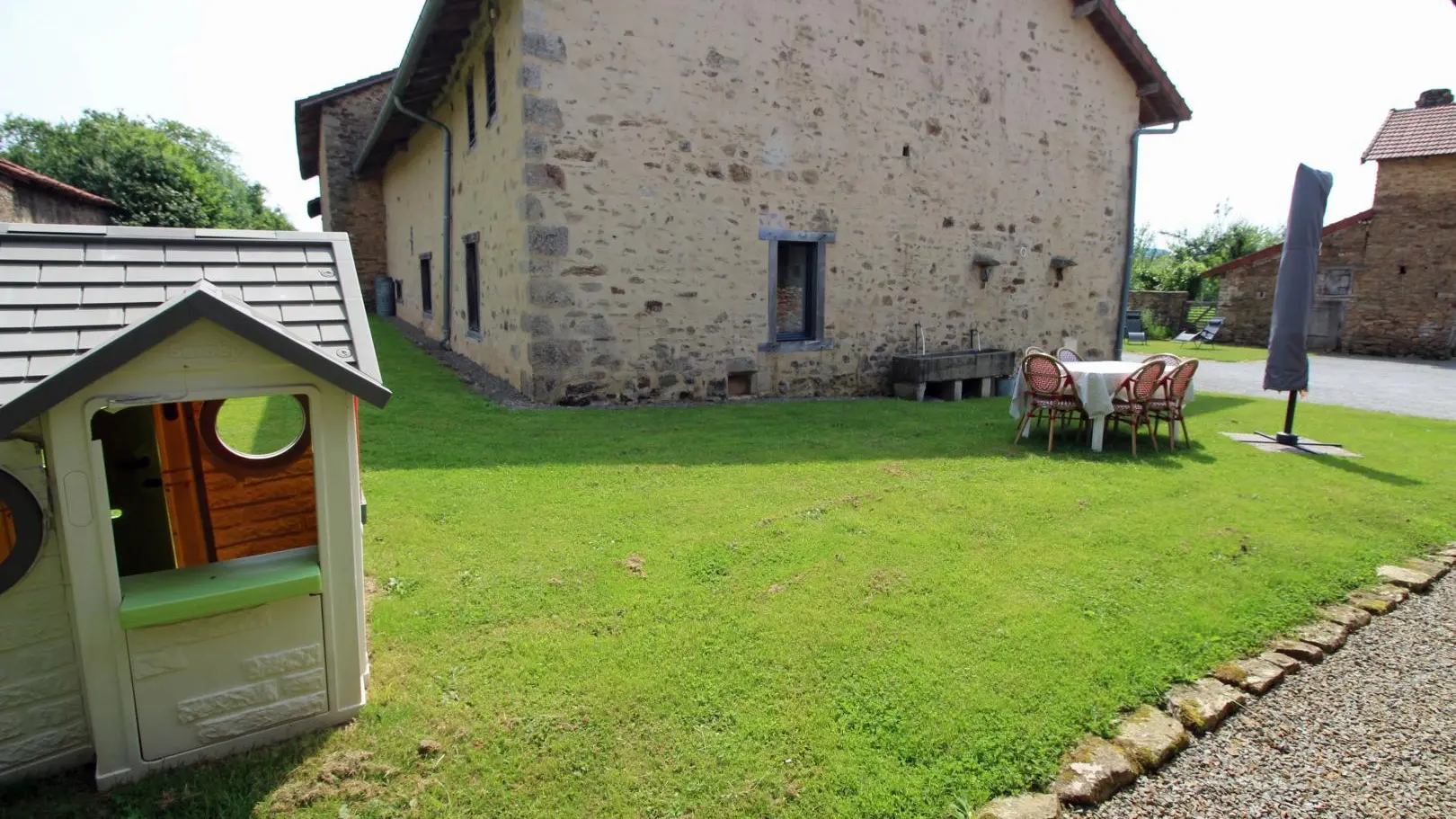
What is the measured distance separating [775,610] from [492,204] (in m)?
7.64

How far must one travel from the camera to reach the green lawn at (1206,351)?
730 inches

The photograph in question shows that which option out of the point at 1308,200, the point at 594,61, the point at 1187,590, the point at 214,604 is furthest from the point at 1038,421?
the point at 214,604

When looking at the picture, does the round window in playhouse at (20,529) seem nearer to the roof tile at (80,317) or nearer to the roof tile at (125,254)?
the roof tile at (80,317)

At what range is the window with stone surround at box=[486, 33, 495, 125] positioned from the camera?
9053 mm

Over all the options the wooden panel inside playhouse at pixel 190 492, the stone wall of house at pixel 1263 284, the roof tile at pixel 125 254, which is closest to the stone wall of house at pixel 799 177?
the wooden panel inside playhouse at pixel 190 492

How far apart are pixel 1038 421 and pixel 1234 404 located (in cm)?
430

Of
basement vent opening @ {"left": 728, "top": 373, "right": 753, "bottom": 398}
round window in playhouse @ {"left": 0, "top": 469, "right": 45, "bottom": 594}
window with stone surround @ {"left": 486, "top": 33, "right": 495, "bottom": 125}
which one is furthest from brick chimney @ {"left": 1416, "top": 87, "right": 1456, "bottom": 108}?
round window in playhouse @ {"left": 0, "top": 469, "right": 45, "bottom": 594}

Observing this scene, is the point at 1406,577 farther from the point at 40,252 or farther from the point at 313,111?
the point at 313,111

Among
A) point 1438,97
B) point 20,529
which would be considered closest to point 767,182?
point 20,529

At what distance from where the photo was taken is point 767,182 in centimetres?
928

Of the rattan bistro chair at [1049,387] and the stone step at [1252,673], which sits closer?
the stone step at [1252,673]

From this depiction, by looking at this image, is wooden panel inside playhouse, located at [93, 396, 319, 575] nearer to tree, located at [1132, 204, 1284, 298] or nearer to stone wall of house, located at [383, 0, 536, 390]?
stone wall of house, located at [383, 0, 536, 390]

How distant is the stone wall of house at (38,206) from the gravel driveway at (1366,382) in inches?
853

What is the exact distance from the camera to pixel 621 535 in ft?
14.4
